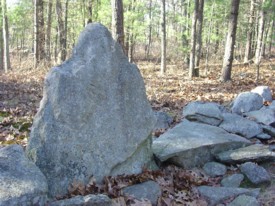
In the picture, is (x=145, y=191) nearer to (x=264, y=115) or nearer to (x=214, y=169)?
(x=214, y=169)

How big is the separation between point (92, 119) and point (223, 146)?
2.42 meters

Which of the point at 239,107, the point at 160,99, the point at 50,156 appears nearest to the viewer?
the point at 50,156

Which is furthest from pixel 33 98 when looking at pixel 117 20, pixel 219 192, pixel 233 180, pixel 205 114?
pixel 219 192

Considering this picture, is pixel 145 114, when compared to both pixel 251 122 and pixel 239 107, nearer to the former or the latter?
pixel 251 122

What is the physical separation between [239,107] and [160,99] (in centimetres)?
322

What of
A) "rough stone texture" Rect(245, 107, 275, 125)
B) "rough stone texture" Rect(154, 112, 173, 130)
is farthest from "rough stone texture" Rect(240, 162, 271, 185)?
"rough stone texture" Rect(154, 112, 173, 130)

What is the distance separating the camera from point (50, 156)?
4188mm

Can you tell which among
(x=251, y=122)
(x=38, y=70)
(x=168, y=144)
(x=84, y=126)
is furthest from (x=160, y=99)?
(x=38, y=70)

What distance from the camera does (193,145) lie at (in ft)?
17.5

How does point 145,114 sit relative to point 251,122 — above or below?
above

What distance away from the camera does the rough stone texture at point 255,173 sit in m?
4.73

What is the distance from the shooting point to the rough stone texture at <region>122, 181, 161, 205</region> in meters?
4.15

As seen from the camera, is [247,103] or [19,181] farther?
[247,103]

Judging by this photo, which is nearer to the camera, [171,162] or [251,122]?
[171,162]
